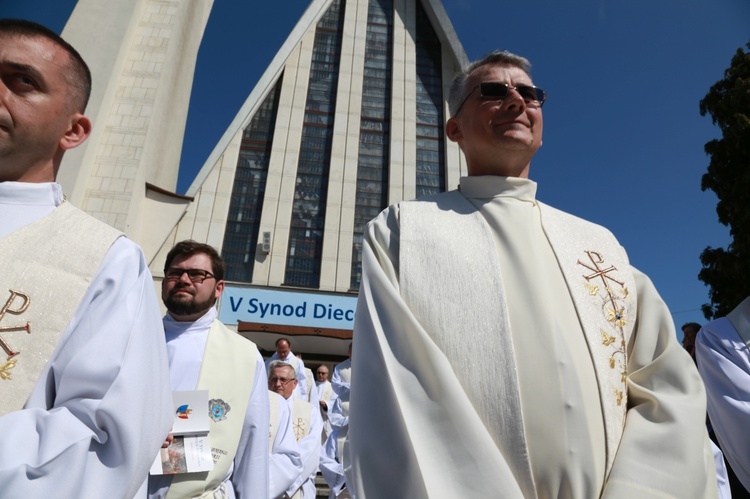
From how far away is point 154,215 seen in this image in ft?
46.0

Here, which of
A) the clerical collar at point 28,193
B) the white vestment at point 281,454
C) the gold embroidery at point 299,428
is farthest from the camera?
the gold embroidery at point 299,428

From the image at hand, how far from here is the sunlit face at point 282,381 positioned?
608 cm

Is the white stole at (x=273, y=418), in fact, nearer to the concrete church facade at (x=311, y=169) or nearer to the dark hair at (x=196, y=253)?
the dark hair at (x=196, y=253)

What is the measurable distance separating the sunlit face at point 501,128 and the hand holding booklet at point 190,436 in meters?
1.79

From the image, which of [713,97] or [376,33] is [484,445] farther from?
[376,33]

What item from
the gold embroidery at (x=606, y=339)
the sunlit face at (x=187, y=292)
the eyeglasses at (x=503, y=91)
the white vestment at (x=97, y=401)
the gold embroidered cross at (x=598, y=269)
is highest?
the eyeglasses at (x=503, y=91)

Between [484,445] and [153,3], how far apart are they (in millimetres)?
18166

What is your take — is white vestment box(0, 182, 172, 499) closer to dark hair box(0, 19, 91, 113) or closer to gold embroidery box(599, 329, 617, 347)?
dark hair box(0, 19, 91, 113)

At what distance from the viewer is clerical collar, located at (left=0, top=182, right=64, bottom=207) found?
139cm

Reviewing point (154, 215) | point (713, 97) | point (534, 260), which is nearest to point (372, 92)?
point (154, 215)

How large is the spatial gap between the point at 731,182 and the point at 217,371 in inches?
539

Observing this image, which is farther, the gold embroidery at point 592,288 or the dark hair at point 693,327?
the dark hair at point 693,327

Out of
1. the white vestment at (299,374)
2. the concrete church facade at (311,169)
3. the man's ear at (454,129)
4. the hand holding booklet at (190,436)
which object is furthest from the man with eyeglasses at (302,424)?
the concrete church facade at (311,169)

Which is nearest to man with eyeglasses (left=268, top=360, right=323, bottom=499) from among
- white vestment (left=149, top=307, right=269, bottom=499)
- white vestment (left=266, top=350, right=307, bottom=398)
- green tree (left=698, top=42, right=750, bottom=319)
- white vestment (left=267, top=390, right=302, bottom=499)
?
white vestment (left=267, top=390, right=302, bottom=499)
